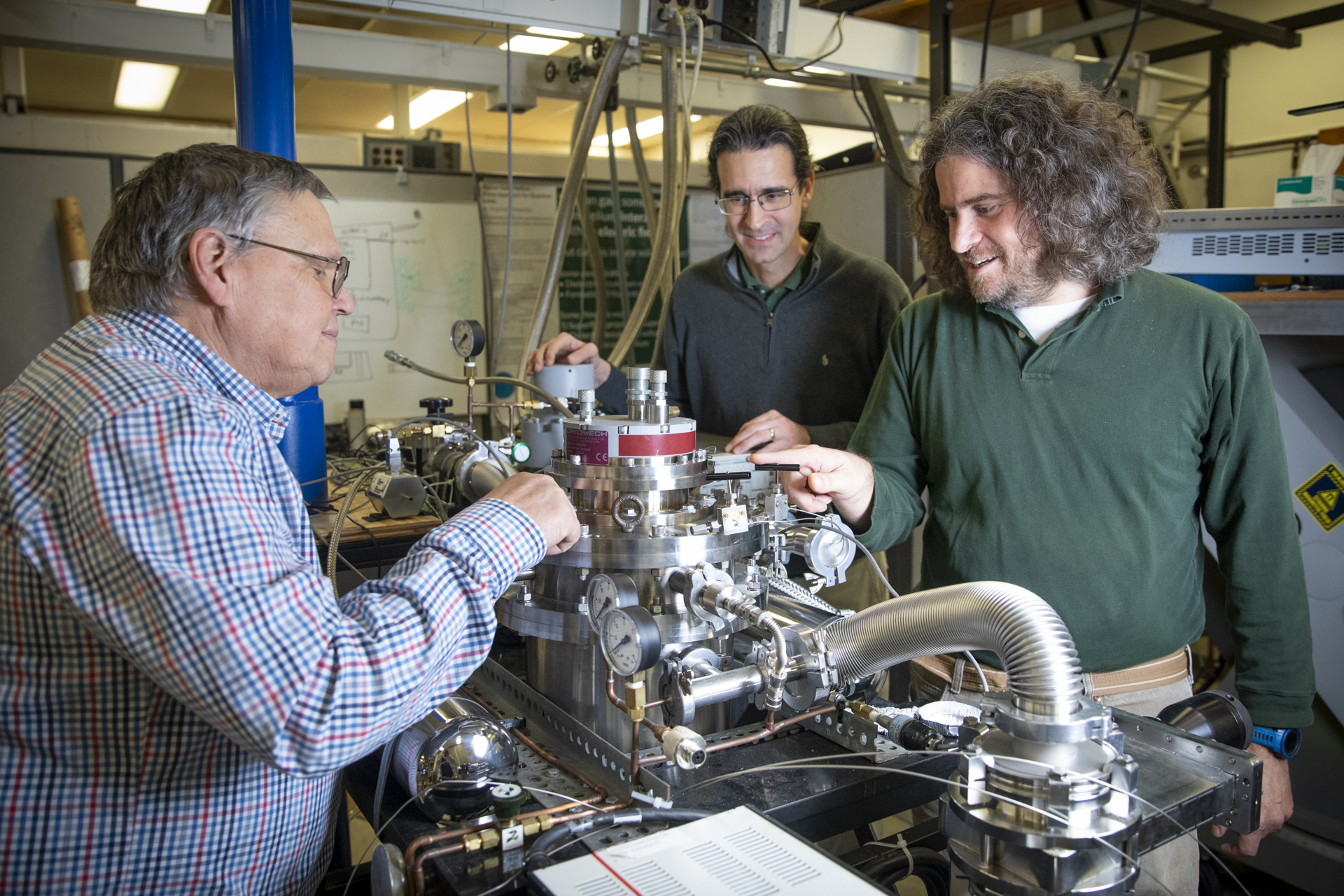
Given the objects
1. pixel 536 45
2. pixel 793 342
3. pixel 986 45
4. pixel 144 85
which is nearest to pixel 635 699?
pixel 793 342

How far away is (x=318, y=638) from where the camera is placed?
0.78 m

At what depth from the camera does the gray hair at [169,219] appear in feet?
3.16

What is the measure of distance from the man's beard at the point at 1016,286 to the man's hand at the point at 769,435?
1.24 ft

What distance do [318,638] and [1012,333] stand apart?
1067 mm

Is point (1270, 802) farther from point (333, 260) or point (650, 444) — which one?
point (333, 260)

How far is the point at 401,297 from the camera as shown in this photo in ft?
12.3

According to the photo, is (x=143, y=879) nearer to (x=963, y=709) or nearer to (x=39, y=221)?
(x=963, y=709)

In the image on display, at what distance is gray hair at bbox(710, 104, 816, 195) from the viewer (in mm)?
1949

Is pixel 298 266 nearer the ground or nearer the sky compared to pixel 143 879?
nearer the sky

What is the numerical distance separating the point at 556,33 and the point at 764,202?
985mm

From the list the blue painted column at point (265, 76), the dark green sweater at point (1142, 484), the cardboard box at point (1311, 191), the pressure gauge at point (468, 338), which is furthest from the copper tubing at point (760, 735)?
the cardboard box at point (1311, 191)

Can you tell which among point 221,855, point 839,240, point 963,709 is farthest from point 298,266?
point 839,240

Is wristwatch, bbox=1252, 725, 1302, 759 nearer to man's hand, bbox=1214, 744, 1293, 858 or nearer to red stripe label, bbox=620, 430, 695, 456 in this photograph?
man's hand, bbox=1214, 744, 1293, 858

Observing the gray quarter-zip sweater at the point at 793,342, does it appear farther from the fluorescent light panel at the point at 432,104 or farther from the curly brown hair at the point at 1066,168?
the fluorescent light panel at the point at 432,104
